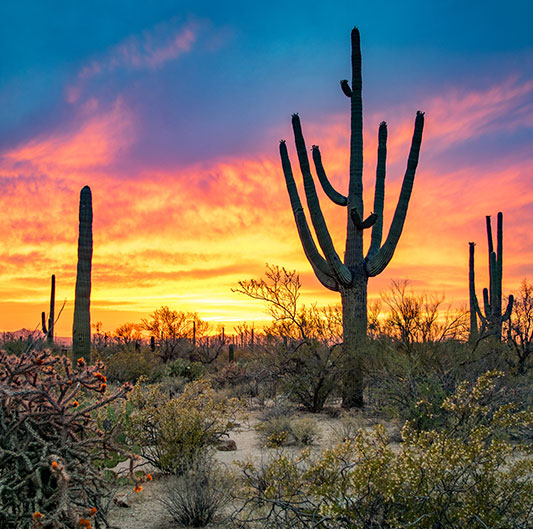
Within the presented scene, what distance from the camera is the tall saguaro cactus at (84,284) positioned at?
44.8ft

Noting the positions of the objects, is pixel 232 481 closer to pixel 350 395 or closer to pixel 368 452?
pixel 368 452

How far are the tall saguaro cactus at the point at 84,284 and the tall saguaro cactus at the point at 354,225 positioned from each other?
5647 millimetres

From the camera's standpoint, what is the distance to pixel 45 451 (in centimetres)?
315

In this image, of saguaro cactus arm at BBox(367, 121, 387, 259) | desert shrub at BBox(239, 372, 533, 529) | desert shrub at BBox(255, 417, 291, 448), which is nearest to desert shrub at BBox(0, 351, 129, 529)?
desert shrub at BBox(239, 372, 533, 529)

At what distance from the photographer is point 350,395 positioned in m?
14.0

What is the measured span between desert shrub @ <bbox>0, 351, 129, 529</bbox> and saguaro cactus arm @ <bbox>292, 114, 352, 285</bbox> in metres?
11.3

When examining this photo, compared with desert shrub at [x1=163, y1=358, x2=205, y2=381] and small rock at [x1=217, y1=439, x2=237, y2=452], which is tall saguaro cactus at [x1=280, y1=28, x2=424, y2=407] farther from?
desert shrub at [x1=163, y1=358, x2=205, y2=381]

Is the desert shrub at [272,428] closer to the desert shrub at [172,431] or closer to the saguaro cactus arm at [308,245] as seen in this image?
the desert shrub at [172,431]

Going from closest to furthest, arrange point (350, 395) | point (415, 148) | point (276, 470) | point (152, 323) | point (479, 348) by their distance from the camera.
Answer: point (276, 470) → point (479, 348) → point (350, 395) → point (415, 148) → point (152, 323)

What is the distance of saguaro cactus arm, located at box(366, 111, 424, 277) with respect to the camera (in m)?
15.0

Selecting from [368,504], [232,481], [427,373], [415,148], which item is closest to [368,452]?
[368,504]

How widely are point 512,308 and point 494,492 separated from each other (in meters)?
22.0

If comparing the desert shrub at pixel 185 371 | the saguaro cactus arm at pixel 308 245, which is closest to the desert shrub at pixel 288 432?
the saguaro cactus arm at pixel 308 245

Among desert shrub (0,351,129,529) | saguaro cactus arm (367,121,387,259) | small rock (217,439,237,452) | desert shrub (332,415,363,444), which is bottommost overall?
small rock (217,439,237,452)
